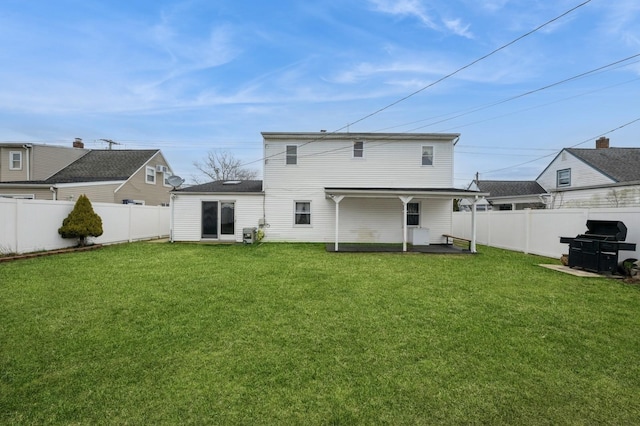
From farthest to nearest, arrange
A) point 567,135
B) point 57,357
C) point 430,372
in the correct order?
point 567,135, point 57,357, point 430,372

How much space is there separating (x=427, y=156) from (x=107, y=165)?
69.8 ft

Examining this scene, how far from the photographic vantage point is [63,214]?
11312 mm

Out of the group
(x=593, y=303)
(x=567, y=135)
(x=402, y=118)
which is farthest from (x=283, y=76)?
(x=567, y=135)

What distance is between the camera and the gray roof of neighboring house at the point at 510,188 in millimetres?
24469

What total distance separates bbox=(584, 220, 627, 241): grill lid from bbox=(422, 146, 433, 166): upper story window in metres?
7.17

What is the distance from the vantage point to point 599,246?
25.8ft

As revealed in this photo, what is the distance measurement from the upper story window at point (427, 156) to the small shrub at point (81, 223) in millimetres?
14252

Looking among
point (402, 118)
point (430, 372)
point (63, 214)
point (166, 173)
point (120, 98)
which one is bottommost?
point (430, 372)

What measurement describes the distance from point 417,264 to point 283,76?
11260 millimetres

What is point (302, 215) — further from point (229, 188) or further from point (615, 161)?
point (615, 161)

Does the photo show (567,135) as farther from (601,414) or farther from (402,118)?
(601,414)

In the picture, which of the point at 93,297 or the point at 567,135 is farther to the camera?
the point at 567,135

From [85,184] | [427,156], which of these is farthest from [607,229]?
[85,184]

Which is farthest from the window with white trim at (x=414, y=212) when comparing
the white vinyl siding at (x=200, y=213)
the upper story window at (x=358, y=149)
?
the white vinyl siding at (x=200, y=213)
